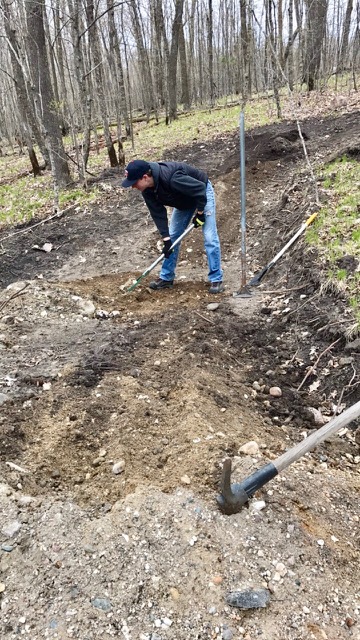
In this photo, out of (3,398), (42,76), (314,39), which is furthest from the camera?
(314,39)

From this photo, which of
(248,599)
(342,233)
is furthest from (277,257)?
(248,599)

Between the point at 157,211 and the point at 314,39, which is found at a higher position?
the point at 314,39

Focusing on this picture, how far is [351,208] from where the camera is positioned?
5.72 meters

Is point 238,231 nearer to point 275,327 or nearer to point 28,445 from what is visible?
point 275,327

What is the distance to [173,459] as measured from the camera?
116 inches

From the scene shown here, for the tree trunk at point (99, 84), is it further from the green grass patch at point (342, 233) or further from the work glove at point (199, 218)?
the work glove at point (199, 218)

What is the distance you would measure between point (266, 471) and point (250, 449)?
49cm

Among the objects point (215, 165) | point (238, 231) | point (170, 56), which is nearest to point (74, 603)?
point (238, 231)

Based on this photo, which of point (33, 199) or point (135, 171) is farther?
point (33, 199)

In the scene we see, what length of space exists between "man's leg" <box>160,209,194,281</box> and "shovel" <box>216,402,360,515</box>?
3913 millimetres

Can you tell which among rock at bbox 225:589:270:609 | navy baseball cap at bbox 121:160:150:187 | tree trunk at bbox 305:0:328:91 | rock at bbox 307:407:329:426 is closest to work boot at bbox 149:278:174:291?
navy baseball cap at bbox 121:160:150:187

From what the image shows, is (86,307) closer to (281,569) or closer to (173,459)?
(173,459)

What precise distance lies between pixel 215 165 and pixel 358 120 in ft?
11.3

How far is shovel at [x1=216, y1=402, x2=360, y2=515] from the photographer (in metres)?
2.40
